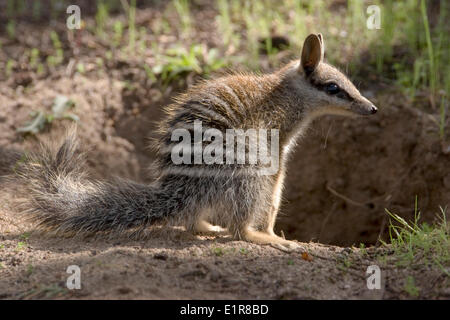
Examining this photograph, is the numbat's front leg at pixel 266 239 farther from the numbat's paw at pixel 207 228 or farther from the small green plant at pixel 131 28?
the small green plant at pixel 131 28

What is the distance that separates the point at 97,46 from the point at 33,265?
12.3 feet

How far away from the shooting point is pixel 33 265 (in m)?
3.35

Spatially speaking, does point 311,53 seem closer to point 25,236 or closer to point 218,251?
point 218,251

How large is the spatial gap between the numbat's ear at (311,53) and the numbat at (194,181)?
1.1 inches

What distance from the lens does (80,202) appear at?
12.7 feet

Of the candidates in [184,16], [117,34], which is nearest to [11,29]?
[117,34]

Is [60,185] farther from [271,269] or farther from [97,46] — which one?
[97,46]

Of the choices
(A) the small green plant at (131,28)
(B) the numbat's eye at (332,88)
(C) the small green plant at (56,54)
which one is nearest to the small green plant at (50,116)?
(C) the small green plant at (56,54)

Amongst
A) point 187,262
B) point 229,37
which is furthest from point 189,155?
point 229,37

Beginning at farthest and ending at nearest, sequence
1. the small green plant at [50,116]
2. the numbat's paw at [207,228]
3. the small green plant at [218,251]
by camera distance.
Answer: the small green plant at [50,116], the numbat's paw at [207,228], the small green plant at [218,251]

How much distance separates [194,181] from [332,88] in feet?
4.92

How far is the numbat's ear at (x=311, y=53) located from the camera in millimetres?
4382

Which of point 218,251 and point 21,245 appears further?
point 21,245

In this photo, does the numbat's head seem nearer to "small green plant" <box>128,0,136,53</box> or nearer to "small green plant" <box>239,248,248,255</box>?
"small green plant" <box>239,248,248,255</box>
